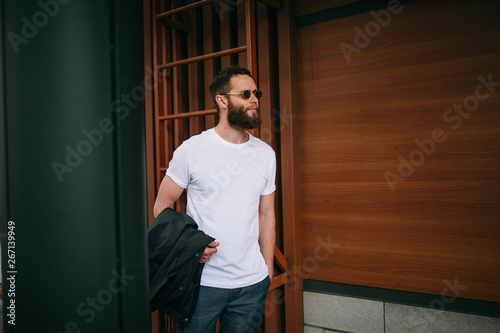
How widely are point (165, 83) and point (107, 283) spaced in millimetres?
2481

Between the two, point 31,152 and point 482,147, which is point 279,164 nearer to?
point 482,147

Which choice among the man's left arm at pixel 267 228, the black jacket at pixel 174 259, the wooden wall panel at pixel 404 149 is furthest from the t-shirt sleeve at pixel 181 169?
the wooden wall panel at pixel 404 149

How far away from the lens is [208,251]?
1545 millimetres

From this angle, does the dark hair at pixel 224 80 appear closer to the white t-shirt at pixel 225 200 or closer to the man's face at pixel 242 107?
the man's face at pixel 242 107

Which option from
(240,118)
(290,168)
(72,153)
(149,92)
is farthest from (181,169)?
(149,92)

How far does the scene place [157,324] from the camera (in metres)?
2.82

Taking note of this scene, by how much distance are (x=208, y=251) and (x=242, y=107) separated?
0.72 m

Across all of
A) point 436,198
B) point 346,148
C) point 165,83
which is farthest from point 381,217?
point 165,83

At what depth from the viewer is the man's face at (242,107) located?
5.80 feet

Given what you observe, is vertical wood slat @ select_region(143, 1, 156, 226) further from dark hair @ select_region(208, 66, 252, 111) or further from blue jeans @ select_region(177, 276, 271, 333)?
blue jeans @ select_region(177, 276, 271, 333)

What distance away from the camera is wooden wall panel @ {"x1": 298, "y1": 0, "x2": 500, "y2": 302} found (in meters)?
2.06

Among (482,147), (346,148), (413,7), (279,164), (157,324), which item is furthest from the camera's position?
(157,324)

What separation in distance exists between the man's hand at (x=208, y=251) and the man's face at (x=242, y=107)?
0.60 metres

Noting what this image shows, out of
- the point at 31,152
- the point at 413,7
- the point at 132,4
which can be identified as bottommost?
the point at 31,152
